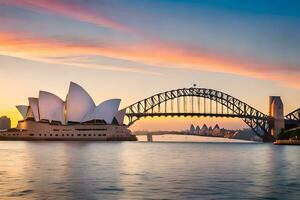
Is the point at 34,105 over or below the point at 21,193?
over

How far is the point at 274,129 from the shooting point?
18188 centimetres

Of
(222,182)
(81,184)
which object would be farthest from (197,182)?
(81,184)

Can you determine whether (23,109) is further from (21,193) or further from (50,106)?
(21,193)

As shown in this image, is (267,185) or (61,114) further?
(61,114)

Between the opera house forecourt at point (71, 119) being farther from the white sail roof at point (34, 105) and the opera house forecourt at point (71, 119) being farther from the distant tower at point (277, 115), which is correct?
A: the distant tower at point (277, 115)

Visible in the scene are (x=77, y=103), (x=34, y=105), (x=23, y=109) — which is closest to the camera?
(x=77, y=103)

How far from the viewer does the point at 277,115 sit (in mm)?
181375

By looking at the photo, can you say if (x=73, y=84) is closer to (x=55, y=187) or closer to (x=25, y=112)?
(x=25, y=112)

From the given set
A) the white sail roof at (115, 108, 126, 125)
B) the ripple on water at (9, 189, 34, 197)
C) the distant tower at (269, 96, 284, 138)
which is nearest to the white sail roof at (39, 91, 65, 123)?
the white sail roof at (115, 108, 126, 125)

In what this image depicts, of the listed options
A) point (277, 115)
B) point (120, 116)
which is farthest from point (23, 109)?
point (277, 115)

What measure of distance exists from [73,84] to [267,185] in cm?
11394

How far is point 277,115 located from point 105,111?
5797cm

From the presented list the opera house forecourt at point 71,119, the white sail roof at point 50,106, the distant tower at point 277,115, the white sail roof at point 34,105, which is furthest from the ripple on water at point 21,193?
the distant tower at point 277,115

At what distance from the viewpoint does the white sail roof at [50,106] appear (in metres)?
156
